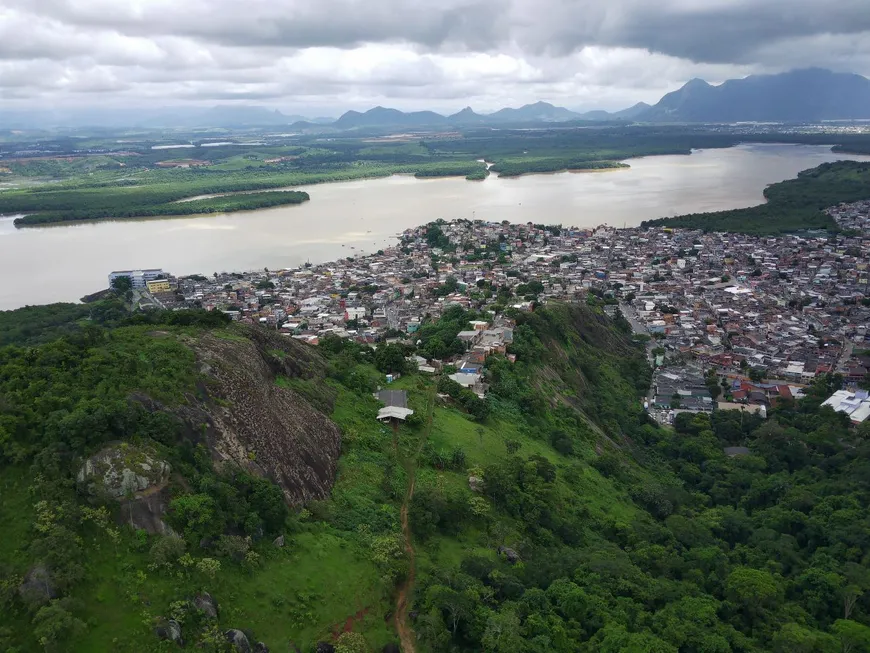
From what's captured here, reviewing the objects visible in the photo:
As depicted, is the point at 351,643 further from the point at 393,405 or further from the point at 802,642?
the point at 393,405

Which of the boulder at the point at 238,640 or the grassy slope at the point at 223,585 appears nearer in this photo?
the grassy slope at the point at 223,585

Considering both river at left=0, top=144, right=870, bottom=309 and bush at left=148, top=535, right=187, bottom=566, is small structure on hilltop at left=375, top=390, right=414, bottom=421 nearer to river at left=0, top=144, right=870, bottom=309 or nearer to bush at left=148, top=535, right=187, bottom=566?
bush at left=148, top=535, right=187, bottom=566

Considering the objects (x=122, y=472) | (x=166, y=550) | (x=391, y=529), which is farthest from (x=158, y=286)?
(x=166, y=550)

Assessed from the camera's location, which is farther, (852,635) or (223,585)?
(852,635)

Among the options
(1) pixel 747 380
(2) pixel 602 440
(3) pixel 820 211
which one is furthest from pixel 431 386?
(3) pixel 820 211

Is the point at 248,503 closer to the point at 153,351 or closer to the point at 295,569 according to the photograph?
the point at 295,569

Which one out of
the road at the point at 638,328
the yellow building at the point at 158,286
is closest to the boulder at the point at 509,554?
the road at the point at 638,328

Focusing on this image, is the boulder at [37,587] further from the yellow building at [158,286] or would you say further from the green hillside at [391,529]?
the yellow building at [158,286]
